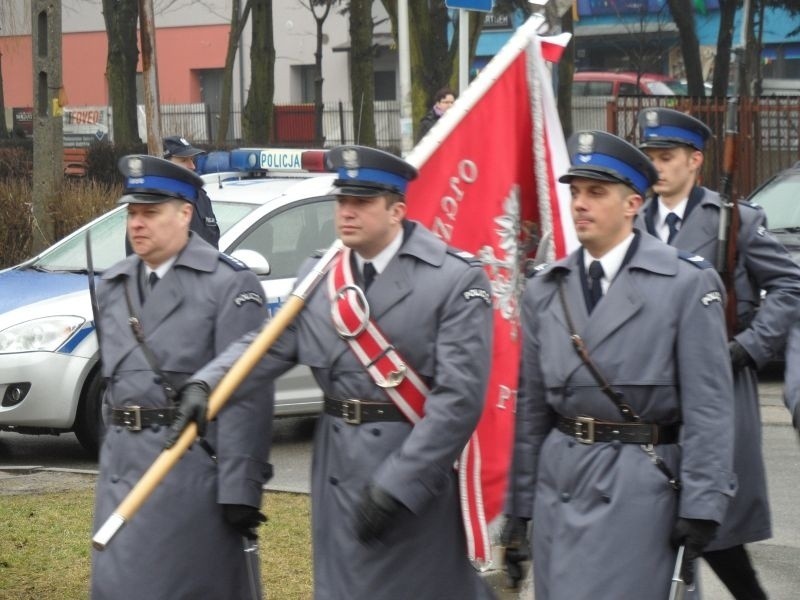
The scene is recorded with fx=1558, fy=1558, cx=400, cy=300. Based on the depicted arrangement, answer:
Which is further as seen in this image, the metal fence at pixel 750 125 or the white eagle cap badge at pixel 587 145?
the metal fence at pixel 750 125

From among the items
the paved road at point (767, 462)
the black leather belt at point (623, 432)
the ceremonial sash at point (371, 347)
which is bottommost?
the paved road at point (767, 462)

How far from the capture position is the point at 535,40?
552 cm

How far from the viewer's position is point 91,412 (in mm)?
9367

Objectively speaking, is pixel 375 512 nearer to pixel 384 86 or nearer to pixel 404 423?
pixel 404 423

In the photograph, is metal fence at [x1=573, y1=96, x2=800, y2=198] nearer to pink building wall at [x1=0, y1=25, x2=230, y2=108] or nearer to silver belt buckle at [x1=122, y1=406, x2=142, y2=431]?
silver belt buckle at [x1=122, y1=406, x2=142, y2=431]

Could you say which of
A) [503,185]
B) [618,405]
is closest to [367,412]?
[618,405]

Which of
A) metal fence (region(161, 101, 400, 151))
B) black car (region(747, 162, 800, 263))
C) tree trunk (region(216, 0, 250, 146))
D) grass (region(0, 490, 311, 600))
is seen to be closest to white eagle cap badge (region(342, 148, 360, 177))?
grass (region(0, 490, 311, 600))

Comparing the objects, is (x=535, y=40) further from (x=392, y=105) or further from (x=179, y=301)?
(x=392, y=105)

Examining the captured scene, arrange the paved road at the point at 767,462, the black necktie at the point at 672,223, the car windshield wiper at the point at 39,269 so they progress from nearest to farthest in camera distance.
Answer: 1. the black necktie at the point at 672,223
2. the paved road at the point at 767,462
3. the car windshield wiper at the point at 39,269

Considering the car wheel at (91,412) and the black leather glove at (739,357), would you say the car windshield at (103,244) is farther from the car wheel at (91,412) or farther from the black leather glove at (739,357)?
the black leather glove at (739,357)

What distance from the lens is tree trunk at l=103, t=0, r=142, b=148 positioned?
30.0 metres

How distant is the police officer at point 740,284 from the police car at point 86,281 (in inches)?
128

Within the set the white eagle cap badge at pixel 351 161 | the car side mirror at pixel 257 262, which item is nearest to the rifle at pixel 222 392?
the white eagle cap badge at pixel 351 161

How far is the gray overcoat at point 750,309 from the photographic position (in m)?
5.64
